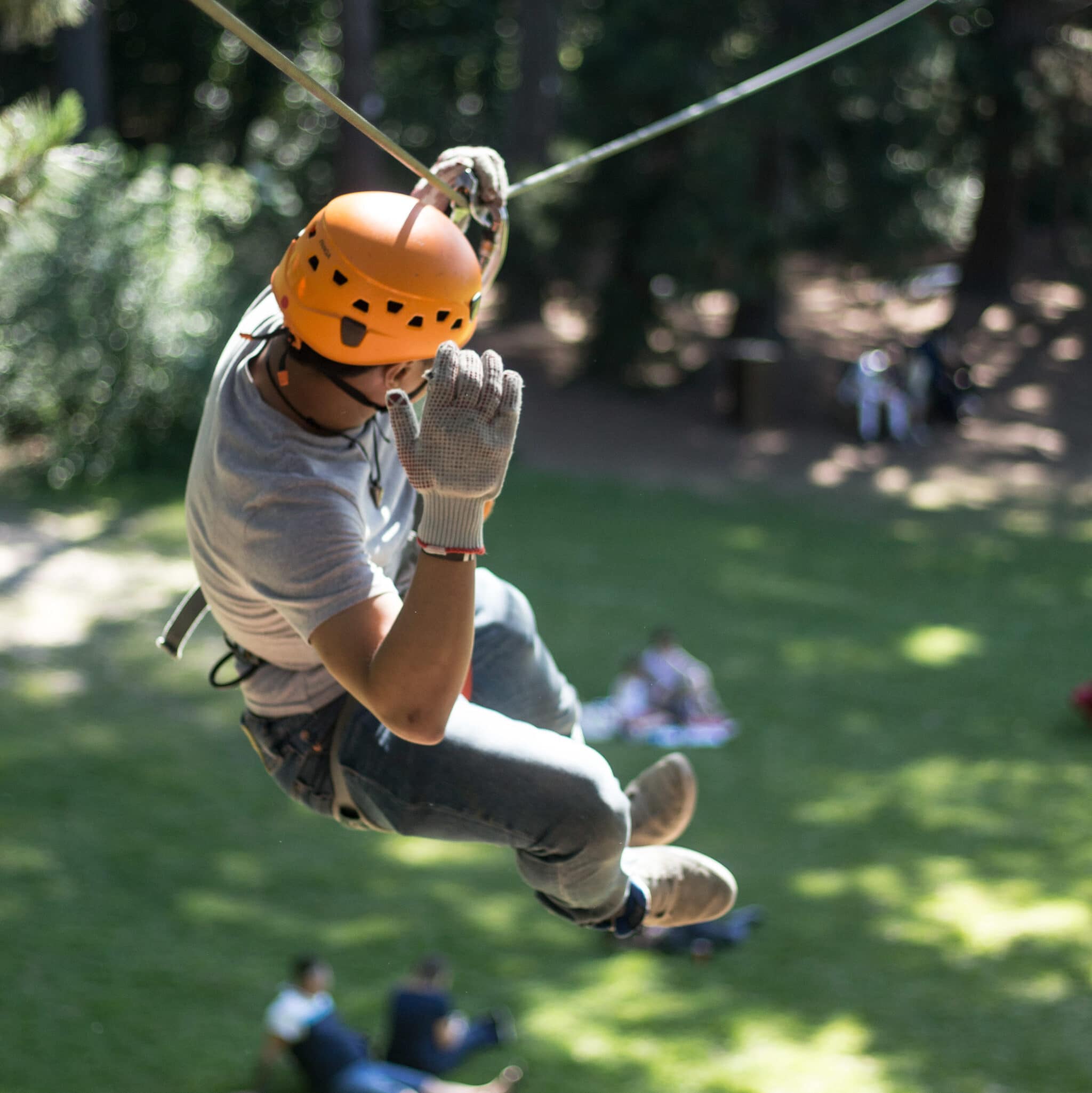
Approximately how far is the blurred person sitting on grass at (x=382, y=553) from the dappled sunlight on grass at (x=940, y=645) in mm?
11733

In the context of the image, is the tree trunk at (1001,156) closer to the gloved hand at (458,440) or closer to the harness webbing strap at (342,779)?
the harness webbing strap at (342,779)

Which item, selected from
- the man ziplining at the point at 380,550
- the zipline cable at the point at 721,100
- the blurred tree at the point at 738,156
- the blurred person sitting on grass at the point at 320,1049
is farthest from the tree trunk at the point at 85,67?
the man ziplining at the point at 380,550

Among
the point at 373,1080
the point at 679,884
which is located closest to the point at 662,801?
the point at 679,884

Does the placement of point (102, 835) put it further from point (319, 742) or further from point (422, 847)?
point (319, 742)

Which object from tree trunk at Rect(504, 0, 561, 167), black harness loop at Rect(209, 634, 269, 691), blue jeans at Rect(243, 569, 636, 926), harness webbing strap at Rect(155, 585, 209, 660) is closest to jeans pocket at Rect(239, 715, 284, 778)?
blue jeans at Rect(243, 569, 636, 926)

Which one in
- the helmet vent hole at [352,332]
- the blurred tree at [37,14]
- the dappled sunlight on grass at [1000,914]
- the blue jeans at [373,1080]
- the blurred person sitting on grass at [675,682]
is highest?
the blurred tree at [37,14]

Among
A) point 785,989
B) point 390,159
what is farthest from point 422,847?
point 390,159

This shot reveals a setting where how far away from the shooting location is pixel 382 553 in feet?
9.12

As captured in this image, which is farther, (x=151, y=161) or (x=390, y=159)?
(x=390, y=159)

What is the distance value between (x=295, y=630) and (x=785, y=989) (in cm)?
800

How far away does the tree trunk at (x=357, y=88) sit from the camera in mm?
18745

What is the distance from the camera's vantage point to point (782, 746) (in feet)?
41.1

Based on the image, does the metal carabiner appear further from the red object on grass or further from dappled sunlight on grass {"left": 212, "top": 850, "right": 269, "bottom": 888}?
the red object on grass

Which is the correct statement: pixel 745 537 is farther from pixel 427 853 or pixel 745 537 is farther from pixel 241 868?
pixel 241 868
